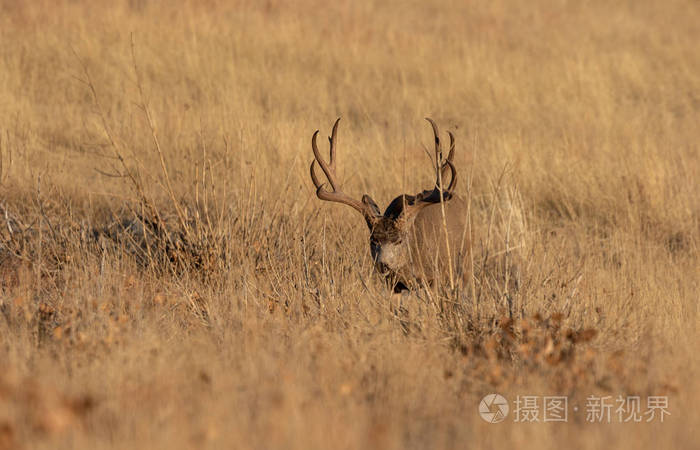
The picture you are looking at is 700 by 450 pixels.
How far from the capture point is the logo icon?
4.17 m

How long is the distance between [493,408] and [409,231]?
226 centimetres

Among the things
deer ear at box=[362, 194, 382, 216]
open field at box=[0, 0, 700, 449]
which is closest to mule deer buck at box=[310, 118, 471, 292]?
deer ear at box=[362, 194, 382, 216]

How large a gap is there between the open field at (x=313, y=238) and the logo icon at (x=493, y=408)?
61 mm

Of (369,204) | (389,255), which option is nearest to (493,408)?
(389,255)

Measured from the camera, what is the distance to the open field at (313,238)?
4.08 metres

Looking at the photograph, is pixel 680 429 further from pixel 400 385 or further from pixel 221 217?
pixel 221 217

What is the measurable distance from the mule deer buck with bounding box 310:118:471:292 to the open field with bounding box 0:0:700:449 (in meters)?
0.24

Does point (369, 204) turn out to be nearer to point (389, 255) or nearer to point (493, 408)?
point (389, 255)

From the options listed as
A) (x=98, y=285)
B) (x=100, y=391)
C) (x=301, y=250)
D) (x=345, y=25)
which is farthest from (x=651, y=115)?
(x=100, y=391)

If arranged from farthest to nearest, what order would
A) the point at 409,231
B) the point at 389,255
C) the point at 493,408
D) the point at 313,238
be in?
A: 1. the point at 313,238
2. the point at 409,231
3. the point at 389,255
4. the point at 493,408

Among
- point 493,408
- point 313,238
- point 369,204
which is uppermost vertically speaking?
point 369,204

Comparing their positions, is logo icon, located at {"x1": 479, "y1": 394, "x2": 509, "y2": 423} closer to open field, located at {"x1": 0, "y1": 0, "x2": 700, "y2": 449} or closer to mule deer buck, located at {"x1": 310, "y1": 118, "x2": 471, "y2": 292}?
open field, located at {"x1": 0, "y1": 0, "x2": 700, "y2": 449}

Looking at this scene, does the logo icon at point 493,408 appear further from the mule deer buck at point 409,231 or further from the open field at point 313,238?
the mule deer buck at point 409,231

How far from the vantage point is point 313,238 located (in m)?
7.10
